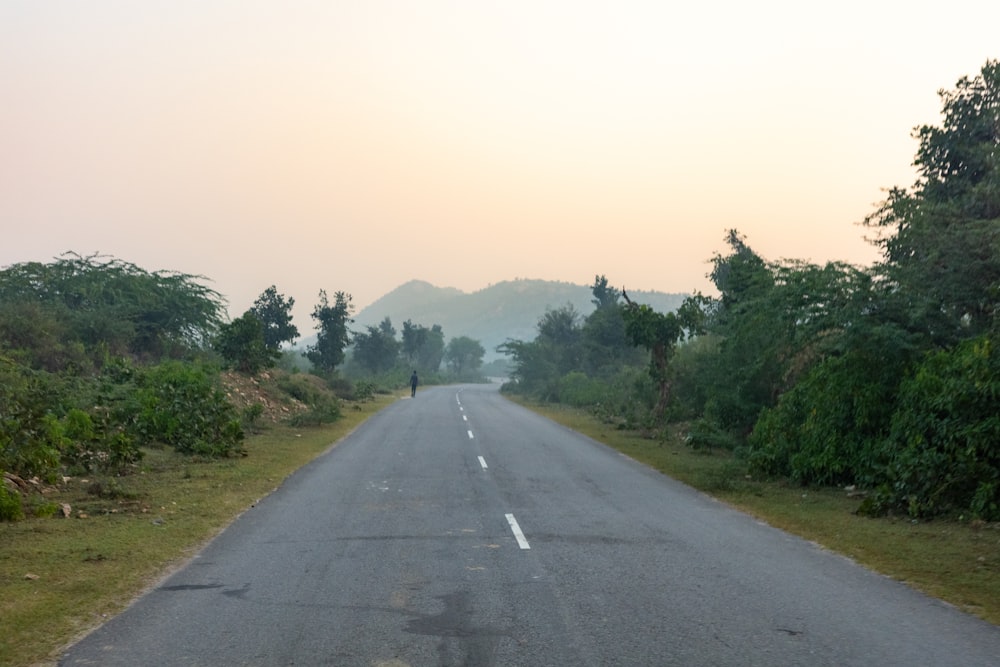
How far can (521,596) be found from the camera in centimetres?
696

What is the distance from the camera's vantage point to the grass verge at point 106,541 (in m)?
6.29

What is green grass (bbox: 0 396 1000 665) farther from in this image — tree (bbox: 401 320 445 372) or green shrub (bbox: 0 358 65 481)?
tree (bbox: 401 320 445 372)

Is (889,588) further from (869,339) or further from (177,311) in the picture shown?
(177,311)

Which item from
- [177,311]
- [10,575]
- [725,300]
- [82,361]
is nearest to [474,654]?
[10,575]

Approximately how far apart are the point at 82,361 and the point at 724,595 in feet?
85.2

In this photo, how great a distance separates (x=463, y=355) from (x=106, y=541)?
138 m

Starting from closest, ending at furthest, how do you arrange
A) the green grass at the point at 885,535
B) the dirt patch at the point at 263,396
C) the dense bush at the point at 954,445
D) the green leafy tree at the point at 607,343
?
the green grass at the point at 885,535 → the dense bush at the point at 954,445 → the dirt patch at the point at 263,396 → the green leafy tree at the point at 607,343

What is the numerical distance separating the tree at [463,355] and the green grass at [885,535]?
4974 inches

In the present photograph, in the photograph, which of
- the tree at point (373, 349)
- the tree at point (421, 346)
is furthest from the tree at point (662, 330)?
the tree at point (421, 346)

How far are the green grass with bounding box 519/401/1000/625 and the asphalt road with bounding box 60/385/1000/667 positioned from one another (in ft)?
1.32

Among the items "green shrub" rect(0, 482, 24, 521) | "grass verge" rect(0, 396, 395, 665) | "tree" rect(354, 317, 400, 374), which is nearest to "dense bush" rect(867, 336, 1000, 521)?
"grass verge" rect(0, 396, 395, 665)

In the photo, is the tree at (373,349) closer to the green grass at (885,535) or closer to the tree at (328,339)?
the tree at (328,339)

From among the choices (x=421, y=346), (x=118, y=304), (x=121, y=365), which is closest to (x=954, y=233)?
(x=121, y=365)

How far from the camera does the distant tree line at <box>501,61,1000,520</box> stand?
448 inches
